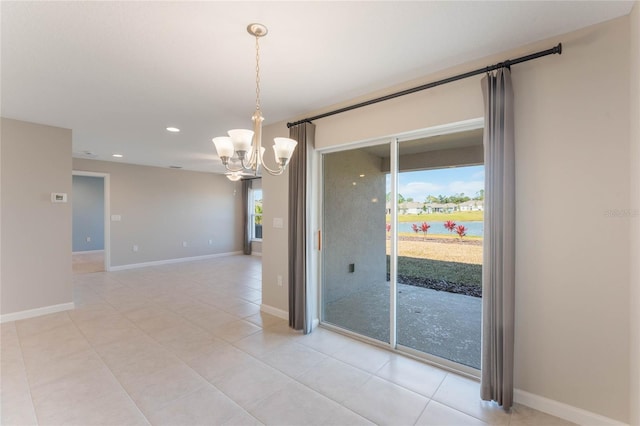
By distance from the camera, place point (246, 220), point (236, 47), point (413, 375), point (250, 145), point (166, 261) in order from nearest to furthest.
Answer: point (250, 145), point (236, 47), point (413, 375), point (166, 261), point (246, 220)

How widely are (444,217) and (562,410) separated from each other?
1.60 meters

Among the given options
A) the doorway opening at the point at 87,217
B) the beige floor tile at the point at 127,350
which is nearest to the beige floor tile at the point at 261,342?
the beige floor tile at the point at 127,350

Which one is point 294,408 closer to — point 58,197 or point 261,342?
point 261,342

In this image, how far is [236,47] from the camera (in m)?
1.97

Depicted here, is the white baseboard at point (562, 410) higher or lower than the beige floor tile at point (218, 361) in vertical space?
higher

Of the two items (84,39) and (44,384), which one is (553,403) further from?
(84,39)

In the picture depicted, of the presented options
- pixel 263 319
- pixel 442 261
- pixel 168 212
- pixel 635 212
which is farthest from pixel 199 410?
pixel 168 212

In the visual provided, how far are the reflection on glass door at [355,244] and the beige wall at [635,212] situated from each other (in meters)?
1.82

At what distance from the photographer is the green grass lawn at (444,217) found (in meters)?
2.39

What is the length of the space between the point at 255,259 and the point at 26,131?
5.45 meters

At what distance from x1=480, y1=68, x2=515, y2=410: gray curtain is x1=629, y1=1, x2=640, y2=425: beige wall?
583mm

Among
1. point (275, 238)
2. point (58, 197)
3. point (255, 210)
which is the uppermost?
point (58, 197)

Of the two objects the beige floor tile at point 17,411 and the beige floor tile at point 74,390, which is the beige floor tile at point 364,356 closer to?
the beige floor tile at point 74,390

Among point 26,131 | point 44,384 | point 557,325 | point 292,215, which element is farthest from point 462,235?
point 26,131
